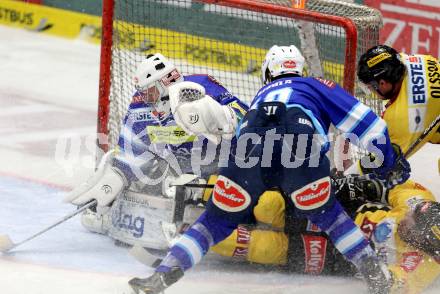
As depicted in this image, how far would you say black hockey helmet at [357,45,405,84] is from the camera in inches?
193

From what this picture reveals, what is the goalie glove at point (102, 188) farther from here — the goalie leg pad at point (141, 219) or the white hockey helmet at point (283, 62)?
the white hockey helmet at point (283, 62)

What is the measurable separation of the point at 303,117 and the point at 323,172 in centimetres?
23

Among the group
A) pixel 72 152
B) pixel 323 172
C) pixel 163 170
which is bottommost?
pixel 72 152

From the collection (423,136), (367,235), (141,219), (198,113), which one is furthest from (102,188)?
(423,136)

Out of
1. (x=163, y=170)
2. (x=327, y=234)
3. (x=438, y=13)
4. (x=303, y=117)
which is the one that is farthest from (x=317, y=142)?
(x=438, y=13)

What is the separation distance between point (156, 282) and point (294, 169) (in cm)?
70

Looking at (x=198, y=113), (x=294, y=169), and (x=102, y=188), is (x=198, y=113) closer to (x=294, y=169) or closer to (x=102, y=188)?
(x=294, y=169)

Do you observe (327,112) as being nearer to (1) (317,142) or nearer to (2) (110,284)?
(1) (317,142)

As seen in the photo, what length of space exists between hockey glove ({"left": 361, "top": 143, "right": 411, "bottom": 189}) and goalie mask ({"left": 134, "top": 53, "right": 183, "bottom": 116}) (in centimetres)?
102

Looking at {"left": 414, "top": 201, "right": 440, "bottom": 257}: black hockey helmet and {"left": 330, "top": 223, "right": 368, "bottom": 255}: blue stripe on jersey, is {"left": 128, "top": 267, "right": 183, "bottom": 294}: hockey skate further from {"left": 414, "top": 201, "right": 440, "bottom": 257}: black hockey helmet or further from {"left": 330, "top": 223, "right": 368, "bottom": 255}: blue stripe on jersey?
{"left": 414, "top": 201, "right": 440, "bottom": 257}: black hockey helmet

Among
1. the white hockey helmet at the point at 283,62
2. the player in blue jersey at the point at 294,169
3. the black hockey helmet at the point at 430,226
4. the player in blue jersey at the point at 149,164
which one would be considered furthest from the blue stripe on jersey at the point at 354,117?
the player in blue jersey at the point at 149,164

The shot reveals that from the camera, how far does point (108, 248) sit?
5164 mm

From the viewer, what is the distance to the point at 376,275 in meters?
4.35

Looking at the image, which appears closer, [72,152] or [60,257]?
[60,257]
